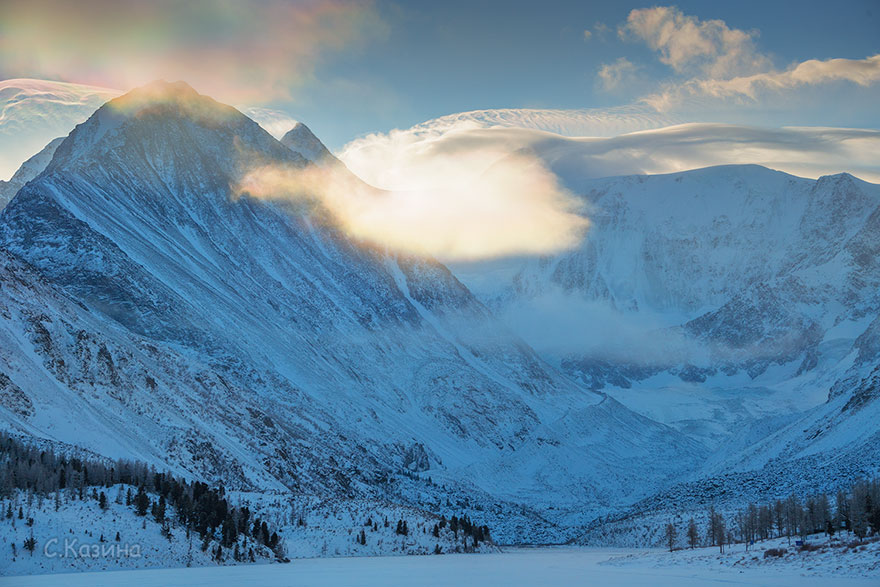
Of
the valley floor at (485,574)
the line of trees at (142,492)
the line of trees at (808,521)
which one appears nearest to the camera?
the valley floor at (485,574)

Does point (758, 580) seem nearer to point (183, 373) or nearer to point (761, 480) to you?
point (761, 480)

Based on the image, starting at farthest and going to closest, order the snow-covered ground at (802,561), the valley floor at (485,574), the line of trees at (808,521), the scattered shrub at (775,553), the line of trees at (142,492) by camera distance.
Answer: the line of trees at (808,521) < the line of trees at (142,492) < the scattered shrub at (775,553) < the valley floor at (485,574) < the snow-covered ground at (802,561)

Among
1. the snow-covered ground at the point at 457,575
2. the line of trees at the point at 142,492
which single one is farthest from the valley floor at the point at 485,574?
the line of trees at the point at 142,492

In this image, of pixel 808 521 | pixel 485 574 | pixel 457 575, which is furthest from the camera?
pixel 808 521

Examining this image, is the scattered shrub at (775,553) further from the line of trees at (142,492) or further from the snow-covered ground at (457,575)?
the line of trees at (142,492)

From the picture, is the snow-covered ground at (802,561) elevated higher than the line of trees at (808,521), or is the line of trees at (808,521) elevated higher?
the line of trees at (808,521)

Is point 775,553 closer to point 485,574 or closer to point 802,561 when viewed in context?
point 802,561

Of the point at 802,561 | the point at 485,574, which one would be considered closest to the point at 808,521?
the point at 802,561

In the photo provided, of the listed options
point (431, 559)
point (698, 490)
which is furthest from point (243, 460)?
point (698, 490)
